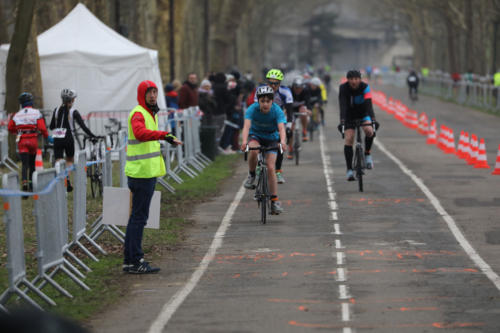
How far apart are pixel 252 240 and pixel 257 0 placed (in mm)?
78149

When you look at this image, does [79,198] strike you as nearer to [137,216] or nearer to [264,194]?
[137,216]

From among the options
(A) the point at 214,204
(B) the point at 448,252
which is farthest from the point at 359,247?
(A) the point at 214,204

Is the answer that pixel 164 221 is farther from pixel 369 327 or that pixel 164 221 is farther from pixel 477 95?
pixel 477 95

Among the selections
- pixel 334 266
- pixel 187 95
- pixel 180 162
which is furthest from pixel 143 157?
pixel 187 95

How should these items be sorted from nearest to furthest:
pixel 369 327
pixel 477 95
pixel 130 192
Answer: pixel 369 327 → pixel 130 192 → pixel 477 95

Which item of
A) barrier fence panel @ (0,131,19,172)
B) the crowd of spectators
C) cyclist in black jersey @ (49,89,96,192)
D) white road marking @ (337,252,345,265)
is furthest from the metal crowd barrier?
the crowd of spectators

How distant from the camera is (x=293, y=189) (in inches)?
808

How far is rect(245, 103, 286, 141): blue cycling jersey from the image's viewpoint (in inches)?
629

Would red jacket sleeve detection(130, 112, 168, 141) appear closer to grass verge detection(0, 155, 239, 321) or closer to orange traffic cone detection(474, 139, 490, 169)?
grass verge detection(0, 155, 239, 321)

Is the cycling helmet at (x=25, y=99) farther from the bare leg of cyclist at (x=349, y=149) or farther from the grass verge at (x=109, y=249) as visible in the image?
the bare leg of cyclist at (x=349, y=149)

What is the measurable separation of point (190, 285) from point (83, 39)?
18195mm

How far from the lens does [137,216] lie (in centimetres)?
1196

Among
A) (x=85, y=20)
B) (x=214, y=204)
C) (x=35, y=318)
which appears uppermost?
(x=85, y=20)

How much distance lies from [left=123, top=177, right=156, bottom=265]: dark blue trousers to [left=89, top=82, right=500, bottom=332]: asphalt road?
39 cm
